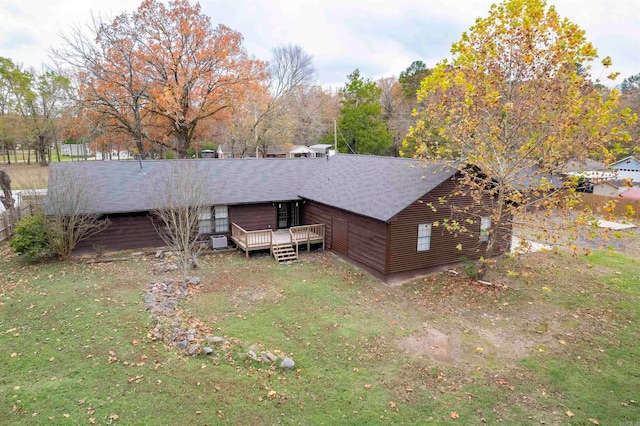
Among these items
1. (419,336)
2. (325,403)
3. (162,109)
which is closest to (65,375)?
(325,403)

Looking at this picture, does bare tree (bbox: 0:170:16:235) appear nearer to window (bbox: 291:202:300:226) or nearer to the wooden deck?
the wooden deck

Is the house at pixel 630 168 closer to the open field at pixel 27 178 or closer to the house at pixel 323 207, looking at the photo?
the house at pixel 323 207

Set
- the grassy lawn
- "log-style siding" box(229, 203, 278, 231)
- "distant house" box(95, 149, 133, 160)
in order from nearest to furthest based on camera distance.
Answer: the grassy lawn
"log-style siding" box(229, 203, 278, 231)
"distant house" box(95, 149, 133, 160)

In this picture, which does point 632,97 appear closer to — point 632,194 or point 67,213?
point 632,194

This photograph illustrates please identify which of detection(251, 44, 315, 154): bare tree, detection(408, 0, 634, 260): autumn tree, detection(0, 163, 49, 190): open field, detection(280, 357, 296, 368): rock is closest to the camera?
detection(280, 357, 296, 368): rock

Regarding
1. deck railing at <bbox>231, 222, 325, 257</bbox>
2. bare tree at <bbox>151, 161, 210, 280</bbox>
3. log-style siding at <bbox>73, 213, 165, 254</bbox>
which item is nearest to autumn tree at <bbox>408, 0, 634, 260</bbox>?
deck railing at <bbox>231, 222, 325, 257</bbox>

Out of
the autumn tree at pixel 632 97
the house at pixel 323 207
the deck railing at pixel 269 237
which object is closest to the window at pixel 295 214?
the house at pixel 323 207
